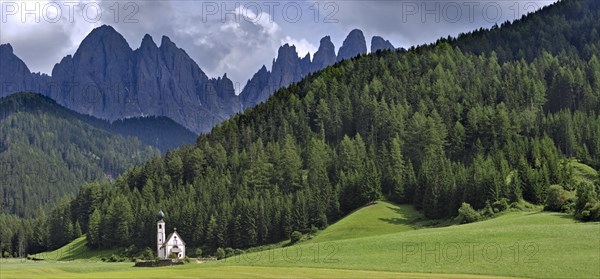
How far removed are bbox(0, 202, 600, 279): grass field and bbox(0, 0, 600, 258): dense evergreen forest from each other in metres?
15.7

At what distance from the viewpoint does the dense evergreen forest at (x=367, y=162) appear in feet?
431

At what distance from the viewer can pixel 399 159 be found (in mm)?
151500

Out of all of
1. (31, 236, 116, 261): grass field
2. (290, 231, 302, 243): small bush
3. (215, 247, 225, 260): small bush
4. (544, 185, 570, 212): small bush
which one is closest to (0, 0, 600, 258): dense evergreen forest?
(31, 236, 116, 261): grass field

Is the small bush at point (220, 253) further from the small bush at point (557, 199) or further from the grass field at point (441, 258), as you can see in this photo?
the small bush at point (557, 199)

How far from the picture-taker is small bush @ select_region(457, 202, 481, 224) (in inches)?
4434

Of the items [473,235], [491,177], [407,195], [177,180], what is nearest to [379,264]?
[473,235]

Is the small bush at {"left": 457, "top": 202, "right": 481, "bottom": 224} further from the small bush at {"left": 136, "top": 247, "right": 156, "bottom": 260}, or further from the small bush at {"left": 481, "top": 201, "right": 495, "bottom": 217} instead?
the small bush at {"left": 136, "top": 247, "right": 156, "bottom": 260}

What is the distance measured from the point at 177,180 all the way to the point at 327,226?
6134 centimetres

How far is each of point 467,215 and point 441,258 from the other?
42443mm

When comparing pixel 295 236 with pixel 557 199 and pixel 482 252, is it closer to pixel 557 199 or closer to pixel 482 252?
pixel 557 199

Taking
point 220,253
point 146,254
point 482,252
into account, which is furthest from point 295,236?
point 482,252

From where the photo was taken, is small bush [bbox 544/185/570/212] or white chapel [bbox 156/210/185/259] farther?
white chapel [bbox 156/210/185/259]

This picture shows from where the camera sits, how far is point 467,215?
4459 inches

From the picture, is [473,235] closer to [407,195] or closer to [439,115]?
[407,195]
